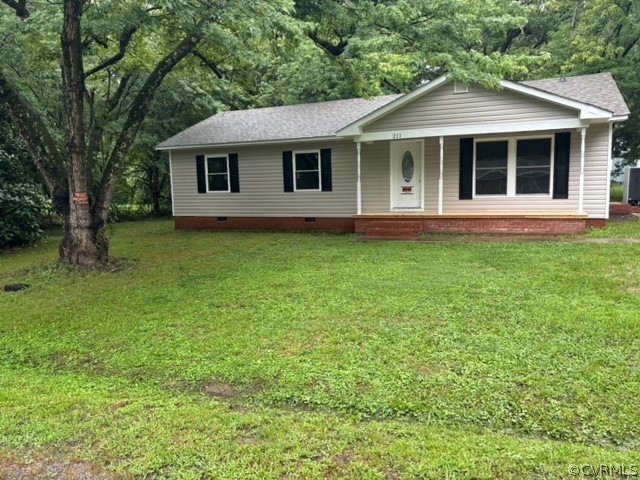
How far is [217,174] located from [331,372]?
11.5m

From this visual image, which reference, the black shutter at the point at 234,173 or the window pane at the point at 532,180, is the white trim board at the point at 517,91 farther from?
the black shutter at the point at 234,173

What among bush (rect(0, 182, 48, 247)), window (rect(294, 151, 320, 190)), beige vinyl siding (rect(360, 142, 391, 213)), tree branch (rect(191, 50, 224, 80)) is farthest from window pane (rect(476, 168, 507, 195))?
bush (rect(0, 182, 48, 247))

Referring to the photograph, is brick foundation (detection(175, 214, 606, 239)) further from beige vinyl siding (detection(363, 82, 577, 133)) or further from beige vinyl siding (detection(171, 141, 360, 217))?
beige vinyl siding (detection(363, 82, 577, 133))

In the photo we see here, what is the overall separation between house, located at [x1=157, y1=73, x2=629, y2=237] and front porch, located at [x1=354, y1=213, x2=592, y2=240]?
0.02 meters

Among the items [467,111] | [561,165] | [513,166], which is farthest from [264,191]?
[561,165]

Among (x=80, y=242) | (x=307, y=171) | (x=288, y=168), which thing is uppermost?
(x=288, y=168)

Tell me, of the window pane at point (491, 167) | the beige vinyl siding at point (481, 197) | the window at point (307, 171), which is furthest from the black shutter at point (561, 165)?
the window at point (307, 171)

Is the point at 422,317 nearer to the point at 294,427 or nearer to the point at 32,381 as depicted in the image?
the point at 294,427

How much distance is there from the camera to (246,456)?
98.7 inches

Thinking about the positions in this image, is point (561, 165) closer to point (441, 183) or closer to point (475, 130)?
point (475, 130)

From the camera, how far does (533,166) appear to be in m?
10.7

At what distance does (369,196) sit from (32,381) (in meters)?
9.54

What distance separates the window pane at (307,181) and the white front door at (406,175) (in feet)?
7.01

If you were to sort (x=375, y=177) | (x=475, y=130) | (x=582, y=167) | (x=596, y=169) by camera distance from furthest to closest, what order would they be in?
(x=375, y=177)
(x=475, y=130)
(x=596, y=169)
(x=582, y=167)
